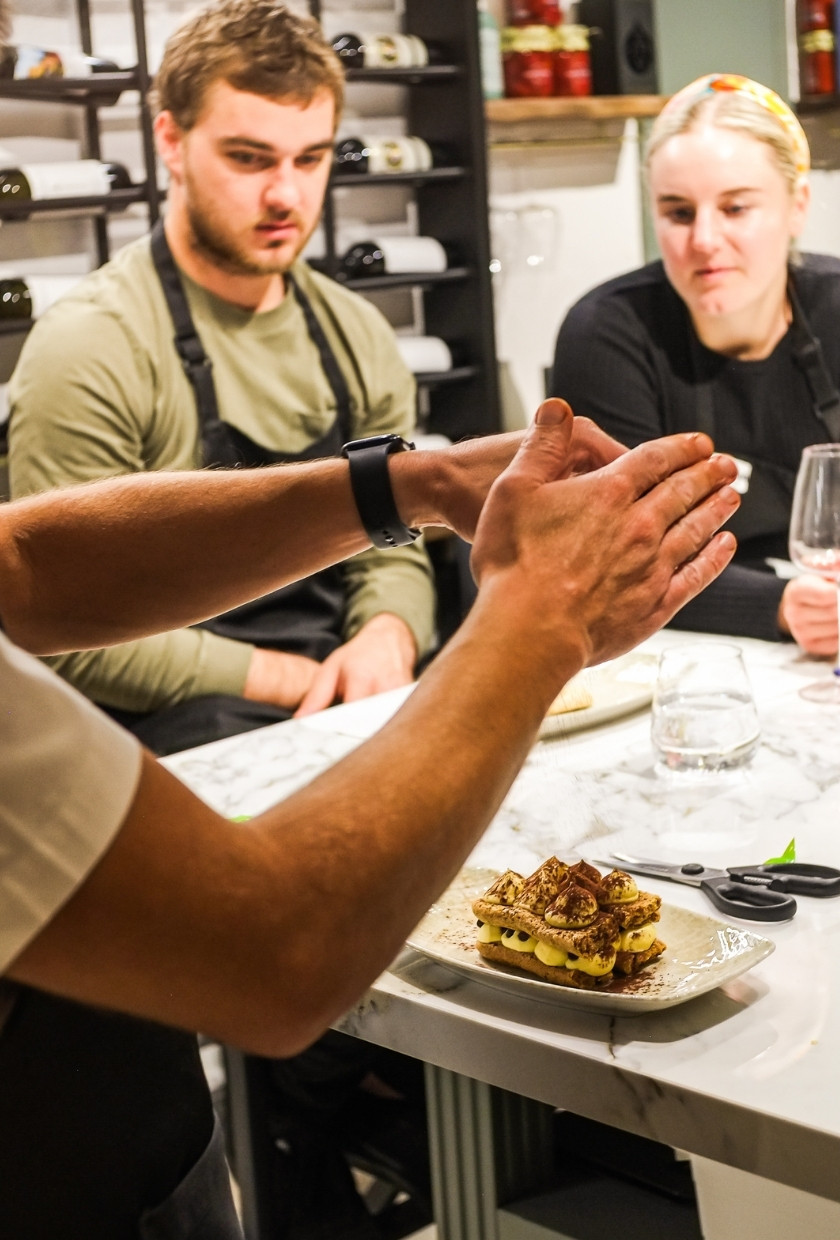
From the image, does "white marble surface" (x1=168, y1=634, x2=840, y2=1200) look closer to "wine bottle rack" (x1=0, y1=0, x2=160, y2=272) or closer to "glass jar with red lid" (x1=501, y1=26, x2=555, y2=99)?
"wine bottle rack" (x1=0, y1=0, x2=160, y2=272)

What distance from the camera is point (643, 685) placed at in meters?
1.65

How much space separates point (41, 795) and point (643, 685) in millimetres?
1125

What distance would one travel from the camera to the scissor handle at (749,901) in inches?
41.3

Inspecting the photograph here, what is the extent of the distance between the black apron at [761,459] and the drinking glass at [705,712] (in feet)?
3.07

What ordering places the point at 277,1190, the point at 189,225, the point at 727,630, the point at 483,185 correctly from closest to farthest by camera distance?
1. the point at 277,1190
2. the point at 727,630
3. the point at 189,225
4. the point at 483,185

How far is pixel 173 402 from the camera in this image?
8.47 feet

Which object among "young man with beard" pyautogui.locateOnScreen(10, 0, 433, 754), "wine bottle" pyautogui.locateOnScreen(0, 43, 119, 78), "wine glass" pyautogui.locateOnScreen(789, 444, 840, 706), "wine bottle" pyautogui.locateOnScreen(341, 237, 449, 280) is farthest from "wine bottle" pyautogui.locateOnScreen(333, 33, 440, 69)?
"wine glass" pyautogui.locateOnScreen(789, 444, 840, 706)

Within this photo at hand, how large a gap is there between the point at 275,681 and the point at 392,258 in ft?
5.05

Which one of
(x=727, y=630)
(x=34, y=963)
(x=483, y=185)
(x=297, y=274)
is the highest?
(x=483, y=185)

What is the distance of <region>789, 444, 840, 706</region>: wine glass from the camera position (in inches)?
65.8

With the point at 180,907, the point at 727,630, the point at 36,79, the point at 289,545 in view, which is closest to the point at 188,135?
the point at 36,79

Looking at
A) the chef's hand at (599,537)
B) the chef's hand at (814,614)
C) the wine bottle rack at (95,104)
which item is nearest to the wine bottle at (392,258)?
the wine bottle rack at (95,104)

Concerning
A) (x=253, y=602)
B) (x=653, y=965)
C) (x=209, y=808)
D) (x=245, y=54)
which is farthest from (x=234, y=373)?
(x=209, y=808)

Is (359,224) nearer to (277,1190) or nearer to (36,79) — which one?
(36,79)
